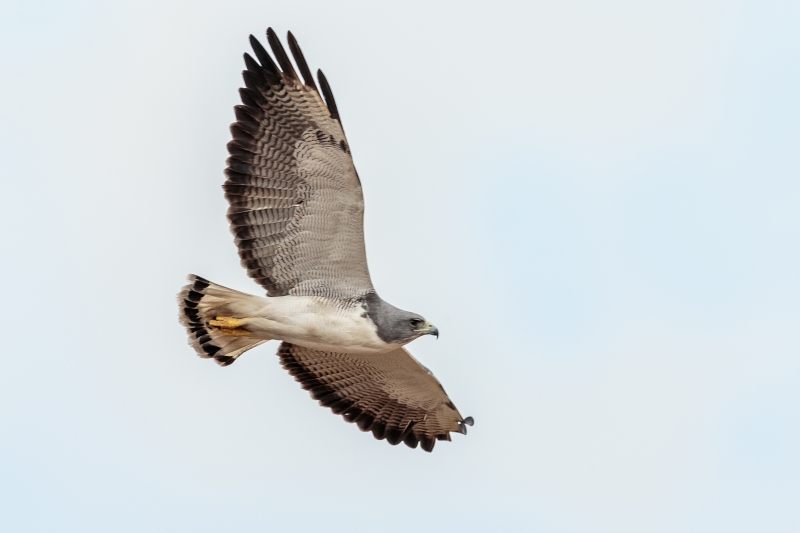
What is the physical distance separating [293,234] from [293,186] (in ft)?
1.85

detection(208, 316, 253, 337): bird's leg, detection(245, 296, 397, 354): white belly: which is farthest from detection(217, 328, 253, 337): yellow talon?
detection(245, 296, 397, 354): white belly

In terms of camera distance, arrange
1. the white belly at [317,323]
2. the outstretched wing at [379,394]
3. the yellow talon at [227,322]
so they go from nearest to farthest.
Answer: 1. the white belly at [317,323]
2. the yellow talon at [227,322]
3. the outstretched wing at [379,394]

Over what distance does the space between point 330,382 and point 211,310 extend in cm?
236

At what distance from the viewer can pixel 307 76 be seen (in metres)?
15.1

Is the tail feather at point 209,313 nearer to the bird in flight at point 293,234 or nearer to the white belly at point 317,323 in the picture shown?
A: the bird in flight at point 293,234

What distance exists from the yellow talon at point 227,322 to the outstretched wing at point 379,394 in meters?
1.65

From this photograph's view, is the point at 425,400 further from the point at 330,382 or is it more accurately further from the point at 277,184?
the point at 277,184

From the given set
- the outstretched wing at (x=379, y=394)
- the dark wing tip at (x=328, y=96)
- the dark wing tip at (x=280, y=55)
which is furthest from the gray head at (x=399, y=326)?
the dark wing tip at (x=280, y=55)

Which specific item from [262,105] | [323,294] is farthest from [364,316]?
[262,105]

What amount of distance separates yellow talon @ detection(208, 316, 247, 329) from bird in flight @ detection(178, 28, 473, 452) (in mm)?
14

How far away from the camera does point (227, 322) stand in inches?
606

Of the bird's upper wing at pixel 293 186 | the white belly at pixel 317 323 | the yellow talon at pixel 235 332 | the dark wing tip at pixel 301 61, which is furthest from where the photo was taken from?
the yellow talon at pixel 235 332

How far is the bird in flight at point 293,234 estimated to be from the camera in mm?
15094

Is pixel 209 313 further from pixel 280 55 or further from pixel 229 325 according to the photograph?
pixel 280 55
